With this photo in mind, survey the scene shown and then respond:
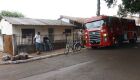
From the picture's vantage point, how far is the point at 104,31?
2009 cm

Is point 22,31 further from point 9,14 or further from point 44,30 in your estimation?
point 9,14

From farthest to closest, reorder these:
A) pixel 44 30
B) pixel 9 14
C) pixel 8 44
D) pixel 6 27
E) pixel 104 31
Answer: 1. pixel 9 14
2. pixel 44 30
3. pixel 6 27
4. pixel 104 31
5. pixel 8 44

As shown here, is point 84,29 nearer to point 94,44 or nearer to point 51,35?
point 94,44

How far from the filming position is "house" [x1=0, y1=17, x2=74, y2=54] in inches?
779

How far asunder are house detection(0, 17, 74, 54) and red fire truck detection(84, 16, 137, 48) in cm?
563

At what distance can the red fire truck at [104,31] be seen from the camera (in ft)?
66.2

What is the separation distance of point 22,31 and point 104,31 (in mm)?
8437

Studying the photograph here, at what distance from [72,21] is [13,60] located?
17192mm

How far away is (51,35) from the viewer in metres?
26.4

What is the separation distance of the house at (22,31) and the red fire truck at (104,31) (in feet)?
18.5

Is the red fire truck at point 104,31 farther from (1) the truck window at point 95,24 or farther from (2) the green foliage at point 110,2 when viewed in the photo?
(2) the green foliage at point 110,2

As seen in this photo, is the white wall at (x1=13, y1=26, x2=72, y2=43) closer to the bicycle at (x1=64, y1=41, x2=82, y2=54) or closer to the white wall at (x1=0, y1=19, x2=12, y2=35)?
the white wall at (x1=0, y1=19, x2=12, y2=35)

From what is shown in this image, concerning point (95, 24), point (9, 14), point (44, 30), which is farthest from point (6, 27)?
point (9, 14)

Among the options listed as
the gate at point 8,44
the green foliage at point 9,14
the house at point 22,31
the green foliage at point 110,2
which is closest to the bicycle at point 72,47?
the house at point 22,31
